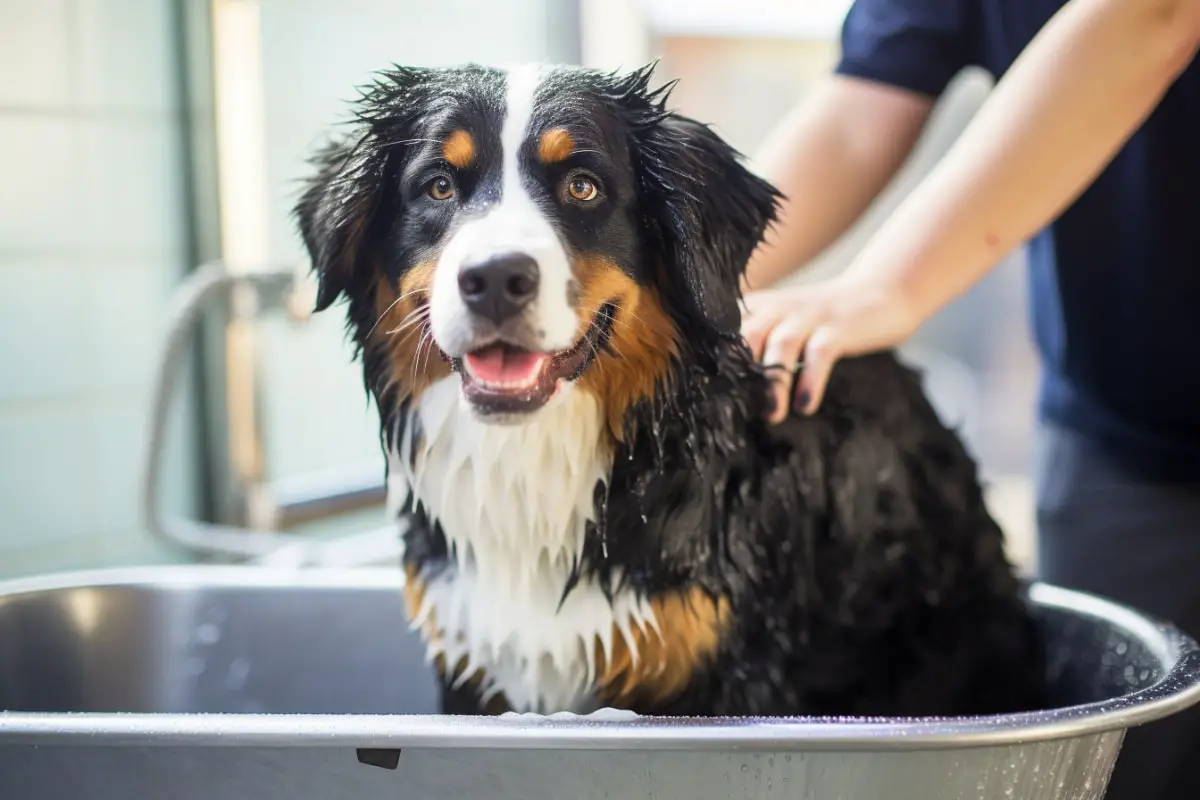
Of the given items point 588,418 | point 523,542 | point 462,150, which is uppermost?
point 462,150

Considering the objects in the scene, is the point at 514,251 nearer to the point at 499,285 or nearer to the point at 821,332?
the point at 499,285

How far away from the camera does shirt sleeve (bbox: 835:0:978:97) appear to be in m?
1.37

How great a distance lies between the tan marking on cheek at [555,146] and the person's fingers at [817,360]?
0.29 meters

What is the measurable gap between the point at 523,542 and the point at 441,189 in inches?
12.7

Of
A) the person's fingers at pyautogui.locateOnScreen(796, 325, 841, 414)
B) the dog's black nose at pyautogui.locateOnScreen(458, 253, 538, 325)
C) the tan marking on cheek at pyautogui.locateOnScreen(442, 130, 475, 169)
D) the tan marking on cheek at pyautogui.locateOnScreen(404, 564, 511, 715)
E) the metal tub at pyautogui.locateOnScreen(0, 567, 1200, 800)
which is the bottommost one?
the tan marking on cheek at pyautogui.locateOnScreen(404, 564, 511, 715)

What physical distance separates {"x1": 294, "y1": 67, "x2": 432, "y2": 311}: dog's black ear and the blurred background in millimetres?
459

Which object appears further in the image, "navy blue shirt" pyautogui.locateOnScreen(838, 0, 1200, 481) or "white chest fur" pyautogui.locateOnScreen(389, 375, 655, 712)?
"navy blue shirt" pyautogui.locateOnScreen(838, 0, 1200, 481)

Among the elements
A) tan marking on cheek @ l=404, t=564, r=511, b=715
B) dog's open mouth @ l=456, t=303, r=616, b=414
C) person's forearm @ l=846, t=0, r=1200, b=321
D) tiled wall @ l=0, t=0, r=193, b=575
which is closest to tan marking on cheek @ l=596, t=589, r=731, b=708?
tan marking on cheek @ l=404, t=564, r=511, b=715

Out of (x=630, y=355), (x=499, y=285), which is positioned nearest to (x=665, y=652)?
(x=630, y=355)

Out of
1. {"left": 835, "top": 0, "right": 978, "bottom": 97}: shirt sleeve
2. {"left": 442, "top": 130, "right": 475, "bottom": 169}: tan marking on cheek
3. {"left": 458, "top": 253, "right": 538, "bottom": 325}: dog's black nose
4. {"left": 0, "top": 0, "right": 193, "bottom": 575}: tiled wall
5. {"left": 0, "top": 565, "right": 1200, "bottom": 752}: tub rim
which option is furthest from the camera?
{"left": 0, "top": 0, "right": 193, "bottom": 575}: tiled wall

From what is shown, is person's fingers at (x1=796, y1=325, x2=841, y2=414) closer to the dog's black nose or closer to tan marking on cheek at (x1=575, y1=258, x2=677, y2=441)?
tan marking on cheek at (x1=575, y1=258, x2=677, y2=441)

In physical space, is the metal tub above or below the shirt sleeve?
below

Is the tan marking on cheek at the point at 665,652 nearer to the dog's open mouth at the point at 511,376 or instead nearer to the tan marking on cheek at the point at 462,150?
the dog's open mouth at the point at 511,376

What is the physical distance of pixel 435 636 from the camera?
3.56 feet
